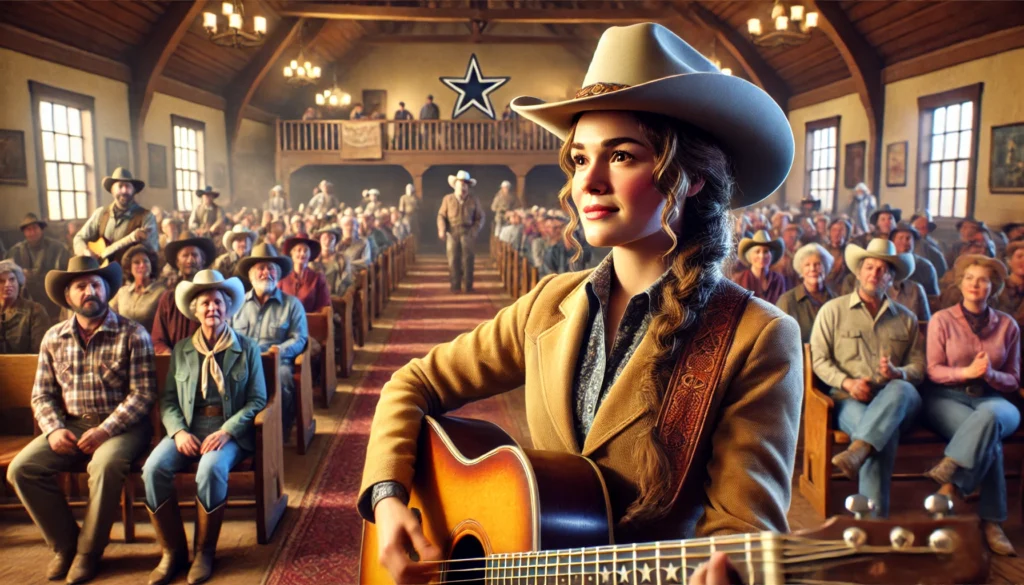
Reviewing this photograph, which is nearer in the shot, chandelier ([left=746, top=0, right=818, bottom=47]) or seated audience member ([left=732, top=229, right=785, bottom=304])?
seated audience member ([left=732, top=229, right=785, bottom=304])

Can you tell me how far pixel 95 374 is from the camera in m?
3.48

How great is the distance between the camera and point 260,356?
12.2 ft

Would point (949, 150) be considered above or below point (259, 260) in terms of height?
above

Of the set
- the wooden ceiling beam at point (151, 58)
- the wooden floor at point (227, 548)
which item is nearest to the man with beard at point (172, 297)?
the wooden floor at point (227, 548)

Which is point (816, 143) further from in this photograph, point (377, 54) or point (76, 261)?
point (76, 261)

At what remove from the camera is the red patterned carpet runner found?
326cm

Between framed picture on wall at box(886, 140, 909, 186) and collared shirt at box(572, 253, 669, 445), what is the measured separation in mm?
12430

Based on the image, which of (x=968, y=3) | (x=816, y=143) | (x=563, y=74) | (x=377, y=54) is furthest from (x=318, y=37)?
(x=968, y=3)

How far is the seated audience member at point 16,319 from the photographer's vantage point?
4.79 metres

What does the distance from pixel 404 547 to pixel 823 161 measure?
1569 centimetres

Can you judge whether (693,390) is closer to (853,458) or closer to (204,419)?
(853,458)

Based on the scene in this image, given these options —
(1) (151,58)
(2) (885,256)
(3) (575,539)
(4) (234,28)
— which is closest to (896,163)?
(2) (885,256)

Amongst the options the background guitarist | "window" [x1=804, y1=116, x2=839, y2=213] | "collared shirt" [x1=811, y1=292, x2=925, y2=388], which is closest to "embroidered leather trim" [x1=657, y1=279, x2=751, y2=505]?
"collared shirt" [x1=811, y1=292, x2=925, y2=388]

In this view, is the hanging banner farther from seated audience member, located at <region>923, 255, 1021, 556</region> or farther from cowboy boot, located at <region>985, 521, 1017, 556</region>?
cowboy boot, located at <region>985, 521, 1017, 556</region>
